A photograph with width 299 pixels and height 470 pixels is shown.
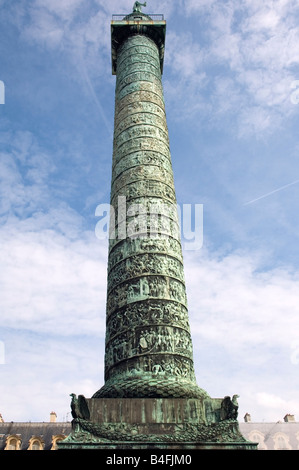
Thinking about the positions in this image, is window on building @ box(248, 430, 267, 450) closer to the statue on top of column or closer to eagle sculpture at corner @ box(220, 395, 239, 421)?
eagle sculpture at corner @ box(220, 395, 239, 421)

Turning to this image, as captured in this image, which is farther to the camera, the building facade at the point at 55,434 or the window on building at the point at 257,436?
the window on building at the point at 257,436

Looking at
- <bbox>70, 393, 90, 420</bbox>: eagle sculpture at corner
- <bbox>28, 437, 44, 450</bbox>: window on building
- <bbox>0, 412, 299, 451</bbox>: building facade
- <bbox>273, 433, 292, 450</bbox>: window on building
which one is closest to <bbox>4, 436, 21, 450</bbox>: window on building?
<bbox>0, 412, 299, 451</bbox>: building facade

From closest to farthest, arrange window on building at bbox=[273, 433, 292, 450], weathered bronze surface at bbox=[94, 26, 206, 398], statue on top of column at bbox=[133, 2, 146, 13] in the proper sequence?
weathered bronze surface at bbox=[94, 26, 206, 398] → statue on top of column at bbox=[133, 2, 146, 13] → window on building at bbox=[273, 433, 292, 450]

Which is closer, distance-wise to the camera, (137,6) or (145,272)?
(145,272)

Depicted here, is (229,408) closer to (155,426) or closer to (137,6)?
(155,426)

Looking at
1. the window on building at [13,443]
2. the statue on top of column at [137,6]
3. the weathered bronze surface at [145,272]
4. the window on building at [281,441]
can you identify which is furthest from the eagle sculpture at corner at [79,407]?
the window on building at [281,441]

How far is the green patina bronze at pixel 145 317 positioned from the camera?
13.3 ft

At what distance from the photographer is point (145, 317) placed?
499 cm

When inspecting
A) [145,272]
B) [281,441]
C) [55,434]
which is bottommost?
[281,441]

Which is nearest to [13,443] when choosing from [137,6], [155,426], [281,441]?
[281,441]

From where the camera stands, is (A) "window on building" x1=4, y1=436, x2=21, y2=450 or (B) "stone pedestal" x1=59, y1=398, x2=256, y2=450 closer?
(B) "stone pedestal" x1=59, y1=398, x2=256, y2=450

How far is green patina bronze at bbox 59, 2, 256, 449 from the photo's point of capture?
407 cm

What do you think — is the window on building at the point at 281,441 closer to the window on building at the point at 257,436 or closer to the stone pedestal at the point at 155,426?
the window on building at the point at 257,436
